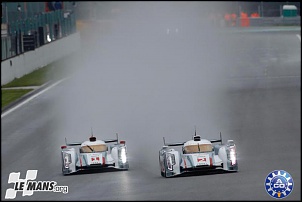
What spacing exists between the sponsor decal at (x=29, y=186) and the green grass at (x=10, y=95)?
74.4 feet

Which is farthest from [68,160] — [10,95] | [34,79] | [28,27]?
[28,27]

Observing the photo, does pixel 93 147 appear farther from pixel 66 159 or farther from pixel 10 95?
pixel 10 95

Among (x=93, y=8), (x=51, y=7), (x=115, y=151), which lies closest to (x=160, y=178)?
(x=115, y=151)

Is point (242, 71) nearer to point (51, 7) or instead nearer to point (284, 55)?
point (284, 55)

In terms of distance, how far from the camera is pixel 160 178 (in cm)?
3008

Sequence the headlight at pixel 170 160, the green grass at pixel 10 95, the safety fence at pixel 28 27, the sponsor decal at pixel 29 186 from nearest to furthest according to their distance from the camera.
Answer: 1. the sponsor decal at pixel 29 186
2. the headlight at pixel 170 160
3. the green grass at pixel 10 95
4. the safety fence at pixel 28 27

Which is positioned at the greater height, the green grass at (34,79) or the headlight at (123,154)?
the green grass at (34,79)

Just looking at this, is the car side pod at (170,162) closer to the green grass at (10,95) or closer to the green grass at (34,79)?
the green grass at (10,95)

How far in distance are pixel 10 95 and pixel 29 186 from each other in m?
30.3

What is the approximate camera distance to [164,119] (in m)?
46.7

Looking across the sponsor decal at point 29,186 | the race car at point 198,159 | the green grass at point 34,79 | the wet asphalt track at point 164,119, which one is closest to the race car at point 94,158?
the wet asphalt track at point 164,119

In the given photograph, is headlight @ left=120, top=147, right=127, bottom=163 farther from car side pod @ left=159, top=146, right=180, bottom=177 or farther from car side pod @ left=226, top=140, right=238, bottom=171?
car side pod @ left=226, top=140, right=238, bottom=171

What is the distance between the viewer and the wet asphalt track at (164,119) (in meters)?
28.8

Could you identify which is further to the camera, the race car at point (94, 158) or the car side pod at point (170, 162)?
the race car at point (94, 158)
